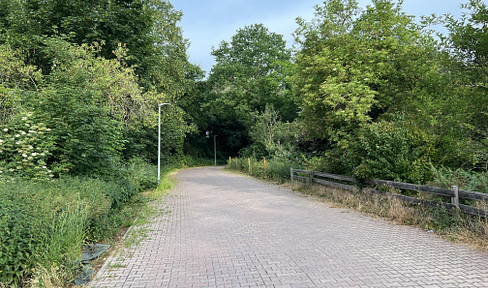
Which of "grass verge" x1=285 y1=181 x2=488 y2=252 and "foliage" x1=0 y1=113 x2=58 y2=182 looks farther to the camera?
"foliage" x1=0 y1=113 x2=58 y2=182

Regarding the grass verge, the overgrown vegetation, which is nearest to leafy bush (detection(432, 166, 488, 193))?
the overgrown vegetation

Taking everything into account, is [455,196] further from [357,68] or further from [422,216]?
[357,68]

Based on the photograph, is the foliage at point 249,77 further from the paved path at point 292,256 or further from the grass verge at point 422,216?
the paved path at point 292,256

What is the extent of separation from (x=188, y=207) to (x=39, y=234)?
19.1 ft

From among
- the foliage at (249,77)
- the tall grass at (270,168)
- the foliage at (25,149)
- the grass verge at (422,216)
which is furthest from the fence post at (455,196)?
the foliage at (249,77)

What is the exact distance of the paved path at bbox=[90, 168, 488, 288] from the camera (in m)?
3.86

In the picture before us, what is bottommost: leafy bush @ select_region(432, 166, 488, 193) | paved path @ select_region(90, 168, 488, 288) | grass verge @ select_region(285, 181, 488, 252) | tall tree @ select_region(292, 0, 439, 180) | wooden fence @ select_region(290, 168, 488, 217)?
paved path @ select_region(90, 168, 488, 288)

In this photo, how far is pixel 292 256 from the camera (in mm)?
4754

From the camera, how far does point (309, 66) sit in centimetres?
1452

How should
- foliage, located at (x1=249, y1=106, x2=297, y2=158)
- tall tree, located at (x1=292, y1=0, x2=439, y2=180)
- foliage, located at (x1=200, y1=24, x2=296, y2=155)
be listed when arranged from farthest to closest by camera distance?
1. foliage, located at (x1=200, y1=24, x2=296, y2=155)
2. foliage, located at (x1=249, y1=106, x2=297, y2=158)
3. tall tree, located at (x1=292, y1=0, x2=439, y2=180)

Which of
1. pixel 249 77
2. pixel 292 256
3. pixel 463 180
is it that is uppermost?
pixel 249 77

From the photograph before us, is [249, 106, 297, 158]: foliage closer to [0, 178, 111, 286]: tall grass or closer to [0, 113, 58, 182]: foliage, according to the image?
[0, 113, 58, 182]: foliage

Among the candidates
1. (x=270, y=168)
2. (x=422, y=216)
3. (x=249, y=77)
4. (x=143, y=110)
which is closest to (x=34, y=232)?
(x=422, y=216)

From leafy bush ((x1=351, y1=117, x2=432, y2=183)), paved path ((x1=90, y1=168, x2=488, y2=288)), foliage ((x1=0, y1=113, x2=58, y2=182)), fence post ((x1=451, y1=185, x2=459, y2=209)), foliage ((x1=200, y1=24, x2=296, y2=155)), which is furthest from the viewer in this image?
foliage ((x1=200, y1=24, x2=296, y2=155))
